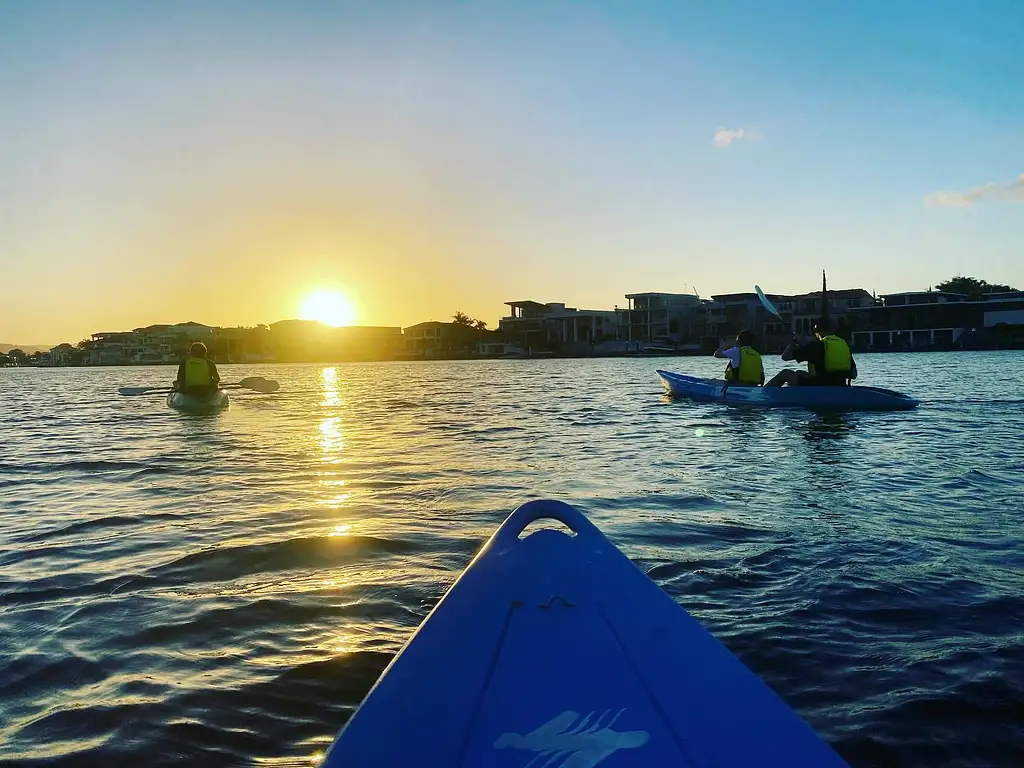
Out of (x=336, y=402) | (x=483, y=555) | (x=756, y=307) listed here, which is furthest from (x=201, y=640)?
(x=756, y=307)

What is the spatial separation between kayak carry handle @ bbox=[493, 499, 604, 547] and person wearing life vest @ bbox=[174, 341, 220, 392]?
16.3 m

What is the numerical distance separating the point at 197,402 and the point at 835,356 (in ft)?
49.4

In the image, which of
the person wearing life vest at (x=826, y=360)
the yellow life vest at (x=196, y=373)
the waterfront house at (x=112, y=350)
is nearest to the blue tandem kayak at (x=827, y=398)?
the person wearing life vest at (x=826, y=360)

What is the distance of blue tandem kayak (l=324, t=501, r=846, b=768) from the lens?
1.84 metres

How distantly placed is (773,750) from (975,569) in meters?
3.45

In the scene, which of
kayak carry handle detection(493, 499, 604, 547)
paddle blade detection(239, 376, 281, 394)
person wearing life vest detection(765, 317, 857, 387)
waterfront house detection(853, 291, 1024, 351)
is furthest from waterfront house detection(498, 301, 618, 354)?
kayak carry handle detection(493, 499, 604, 547)

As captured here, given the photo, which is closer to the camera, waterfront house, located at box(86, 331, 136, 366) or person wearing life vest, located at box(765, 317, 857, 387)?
person wearing life vest, located at box(765, 317, 857, 387)

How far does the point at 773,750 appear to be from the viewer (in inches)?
73.3

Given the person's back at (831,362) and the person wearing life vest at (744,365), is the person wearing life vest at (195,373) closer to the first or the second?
the person wearing life vest at (744,365)

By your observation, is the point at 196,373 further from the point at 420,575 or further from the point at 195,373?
the point at 420,575

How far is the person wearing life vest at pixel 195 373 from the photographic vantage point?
18047mm

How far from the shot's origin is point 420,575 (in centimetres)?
464

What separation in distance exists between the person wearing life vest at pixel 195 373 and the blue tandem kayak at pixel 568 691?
55.5ft

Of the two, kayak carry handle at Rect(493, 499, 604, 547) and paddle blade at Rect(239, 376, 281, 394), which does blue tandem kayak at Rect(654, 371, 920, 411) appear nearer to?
kayak carry handle at Rect(493, 499, 604, 547)
